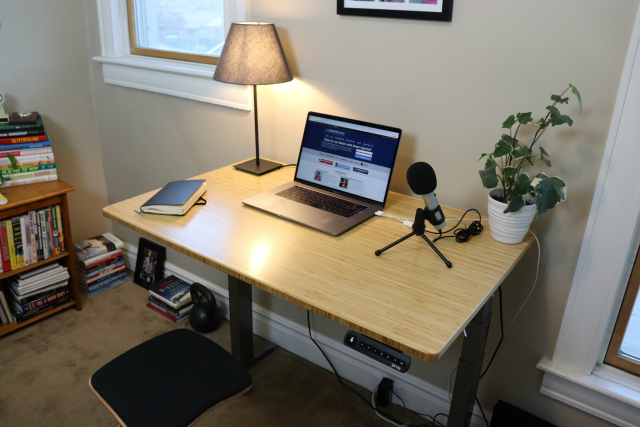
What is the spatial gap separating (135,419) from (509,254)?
1.10m

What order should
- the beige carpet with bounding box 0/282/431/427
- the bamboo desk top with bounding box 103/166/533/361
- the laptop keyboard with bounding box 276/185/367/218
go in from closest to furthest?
the bamboo desk top with bounding box 103/166/533/361 → the laptop keyboard with bounding box 276/185/367/218 → the beige carpet with bounding box 0/282/431/427

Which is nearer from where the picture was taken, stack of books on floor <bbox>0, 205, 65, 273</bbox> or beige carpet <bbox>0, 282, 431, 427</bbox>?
beige carpet <bbox>0, 282, 431, 427</bbox>

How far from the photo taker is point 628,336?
160 cm

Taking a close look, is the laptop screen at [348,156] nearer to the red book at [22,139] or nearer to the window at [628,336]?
the window at [628,336]

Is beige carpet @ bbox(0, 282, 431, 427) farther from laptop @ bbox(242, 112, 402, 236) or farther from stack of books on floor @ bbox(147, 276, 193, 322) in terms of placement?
laptop @ bbox(242, 112, 402, 236)

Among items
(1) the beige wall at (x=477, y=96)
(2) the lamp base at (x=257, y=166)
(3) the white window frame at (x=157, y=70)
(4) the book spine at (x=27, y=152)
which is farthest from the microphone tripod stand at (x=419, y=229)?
(4) the book spine at (x=27, y=152)

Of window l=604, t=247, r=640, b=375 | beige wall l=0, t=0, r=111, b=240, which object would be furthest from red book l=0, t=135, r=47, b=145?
window l=604, t=247, r=640, b=375

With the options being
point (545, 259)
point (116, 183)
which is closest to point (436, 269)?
point (545, 259)

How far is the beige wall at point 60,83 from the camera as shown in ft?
8.02

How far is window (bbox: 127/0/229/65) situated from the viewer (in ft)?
7.32

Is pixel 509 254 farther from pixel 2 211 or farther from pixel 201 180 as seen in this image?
pixel 2 211

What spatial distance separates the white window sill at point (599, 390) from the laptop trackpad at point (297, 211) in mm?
893

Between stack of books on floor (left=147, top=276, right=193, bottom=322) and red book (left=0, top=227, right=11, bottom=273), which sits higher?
red book (left=0, top=227, right=11, bottom=273)

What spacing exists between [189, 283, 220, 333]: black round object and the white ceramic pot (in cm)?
142
